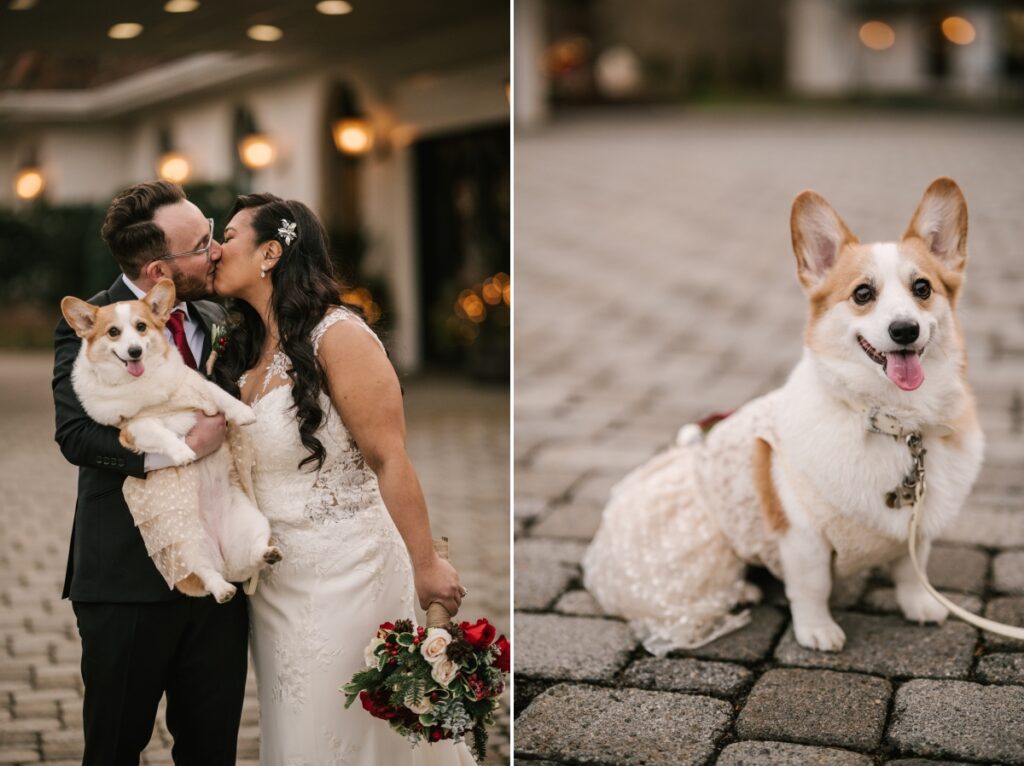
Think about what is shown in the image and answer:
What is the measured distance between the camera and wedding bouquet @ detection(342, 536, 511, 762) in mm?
2746

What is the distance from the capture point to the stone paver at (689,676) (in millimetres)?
3633

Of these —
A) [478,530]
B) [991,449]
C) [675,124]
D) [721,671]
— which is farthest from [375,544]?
[675,124]

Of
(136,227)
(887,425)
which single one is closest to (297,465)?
(136,227)

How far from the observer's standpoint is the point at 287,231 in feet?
9.41

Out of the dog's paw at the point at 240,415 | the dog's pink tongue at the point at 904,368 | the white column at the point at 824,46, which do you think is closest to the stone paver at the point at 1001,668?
the dog's pink tongue at the point at 904,368

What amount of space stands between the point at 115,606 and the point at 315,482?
0.57 m

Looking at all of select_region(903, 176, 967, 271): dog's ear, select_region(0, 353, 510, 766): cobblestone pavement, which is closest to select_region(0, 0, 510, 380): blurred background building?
select_region(0, 353, 510, 766): cobblestone pavement

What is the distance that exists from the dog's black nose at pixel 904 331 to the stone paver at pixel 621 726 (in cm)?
123

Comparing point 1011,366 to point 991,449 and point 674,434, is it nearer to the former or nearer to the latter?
point 991,449

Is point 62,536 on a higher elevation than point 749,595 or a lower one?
lower

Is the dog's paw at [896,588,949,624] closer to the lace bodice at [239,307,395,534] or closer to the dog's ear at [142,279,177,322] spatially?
the lace bodice at [239,307,395,534]

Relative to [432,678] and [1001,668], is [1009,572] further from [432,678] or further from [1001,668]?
[432,678]

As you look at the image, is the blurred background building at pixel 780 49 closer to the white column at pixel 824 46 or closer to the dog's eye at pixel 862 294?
the white column at pixel 824 46

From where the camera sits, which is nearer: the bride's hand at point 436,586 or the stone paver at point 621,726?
the bride's hand at point 436,586
